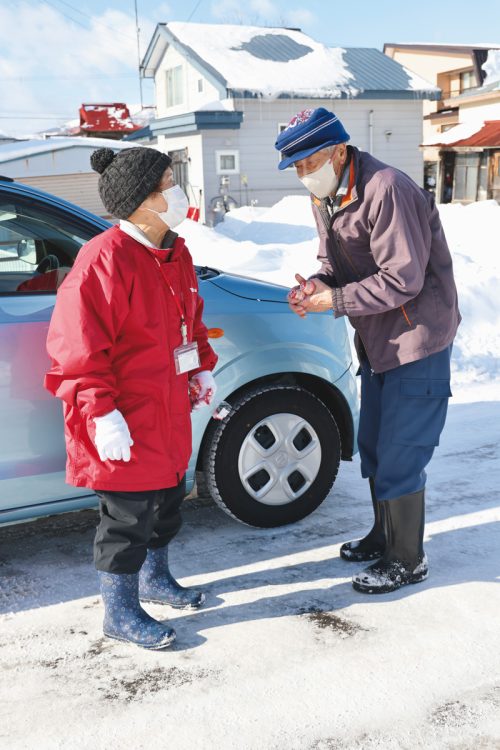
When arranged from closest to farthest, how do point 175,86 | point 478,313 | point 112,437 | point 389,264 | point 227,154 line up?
1. point 112,437
2. point 389,264
3. point 478,313
4. point 227,154
5. point 175,86

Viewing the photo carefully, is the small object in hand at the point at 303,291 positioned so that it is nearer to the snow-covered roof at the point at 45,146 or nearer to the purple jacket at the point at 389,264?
the purple jacket at the point at 389,264

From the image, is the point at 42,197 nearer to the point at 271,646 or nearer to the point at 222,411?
the point at 222,411

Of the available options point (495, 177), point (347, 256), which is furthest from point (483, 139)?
point (347, 256)

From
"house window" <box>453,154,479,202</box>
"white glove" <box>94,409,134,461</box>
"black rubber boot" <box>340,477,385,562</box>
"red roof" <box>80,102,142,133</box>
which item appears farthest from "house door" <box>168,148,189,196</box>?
"white glove" <box>94,409,134,461</box>

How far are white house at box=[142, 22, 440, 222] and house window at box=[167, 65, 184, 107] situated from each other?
187mm

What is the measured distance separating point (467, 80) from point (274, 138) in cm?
1695

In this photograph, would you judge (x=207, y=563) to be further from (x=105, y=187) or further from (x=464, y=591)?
(x=105, y=187)

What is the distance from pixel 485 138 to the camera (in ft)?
86.5

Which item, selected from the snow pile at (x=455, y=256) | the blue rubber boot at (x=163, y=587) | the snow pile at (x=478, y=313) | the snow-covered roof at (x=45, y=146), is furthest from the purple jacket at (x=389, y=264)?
the snow-covered roof at (x=45, y=146)

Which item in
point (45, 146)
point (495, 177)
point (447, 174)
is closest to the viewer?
point (45, 146)

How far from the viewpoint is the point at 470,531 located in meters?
3.92

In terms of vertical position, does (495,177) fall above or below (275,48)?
below

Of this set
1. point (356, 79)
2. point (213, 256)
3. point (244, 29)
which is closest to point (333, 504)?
point (213, 256)

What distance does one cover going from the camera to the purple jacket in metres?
2.92
